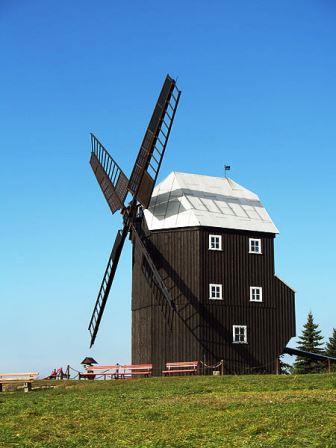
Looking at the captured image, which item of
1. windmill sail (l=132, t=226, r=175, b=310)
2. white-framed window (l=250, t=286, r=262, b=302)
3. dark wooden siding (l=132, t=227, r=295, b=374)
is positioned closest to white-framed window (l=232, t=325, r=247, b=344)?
dark wooden siding (l=132, t=227, r=295, b=374)

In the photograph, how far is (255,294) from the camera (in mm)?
47406

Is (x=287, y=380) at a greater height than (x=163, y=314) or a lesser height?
lesser

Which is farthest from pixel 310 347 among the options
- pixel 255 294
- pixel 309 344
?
pixel 255 294

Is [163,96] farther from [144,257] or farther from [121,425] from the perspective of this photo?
[121,425]

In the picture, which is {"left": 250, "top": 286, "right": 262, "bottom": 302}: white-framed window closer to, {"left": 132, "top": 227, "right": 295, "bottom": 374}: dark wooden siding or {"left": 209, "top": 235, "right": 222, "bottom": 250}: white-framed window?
{"left": 132, "top": 227, "right": 295, "bottom": 374}: dark wooden siding

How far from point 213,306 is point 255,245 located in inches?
196

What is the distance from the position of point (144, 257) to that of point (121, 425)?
2523cm

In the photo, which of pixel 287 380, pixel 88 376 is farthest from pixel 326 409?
pixel 88 376

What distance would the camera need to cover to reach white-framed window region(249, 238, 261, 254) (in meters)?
47.7

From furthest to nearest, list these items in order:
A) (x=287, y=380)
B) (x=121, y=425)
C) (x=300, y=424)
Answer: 1. (x=287, y=380)
2. (x=121, y=425)
3. (x=300, y=424)

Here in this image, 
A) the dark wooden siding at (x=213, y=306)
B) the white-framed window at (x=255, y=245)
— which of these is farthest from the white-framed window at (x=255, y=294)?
the white-framed window at (x=255, y=245)

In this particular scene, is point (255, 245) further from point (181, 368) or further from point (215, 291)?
point (181, 368)

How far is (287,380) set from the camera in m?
35.6

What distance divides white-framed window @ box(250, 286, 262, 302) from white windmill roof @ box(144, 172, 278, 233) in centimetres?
361
